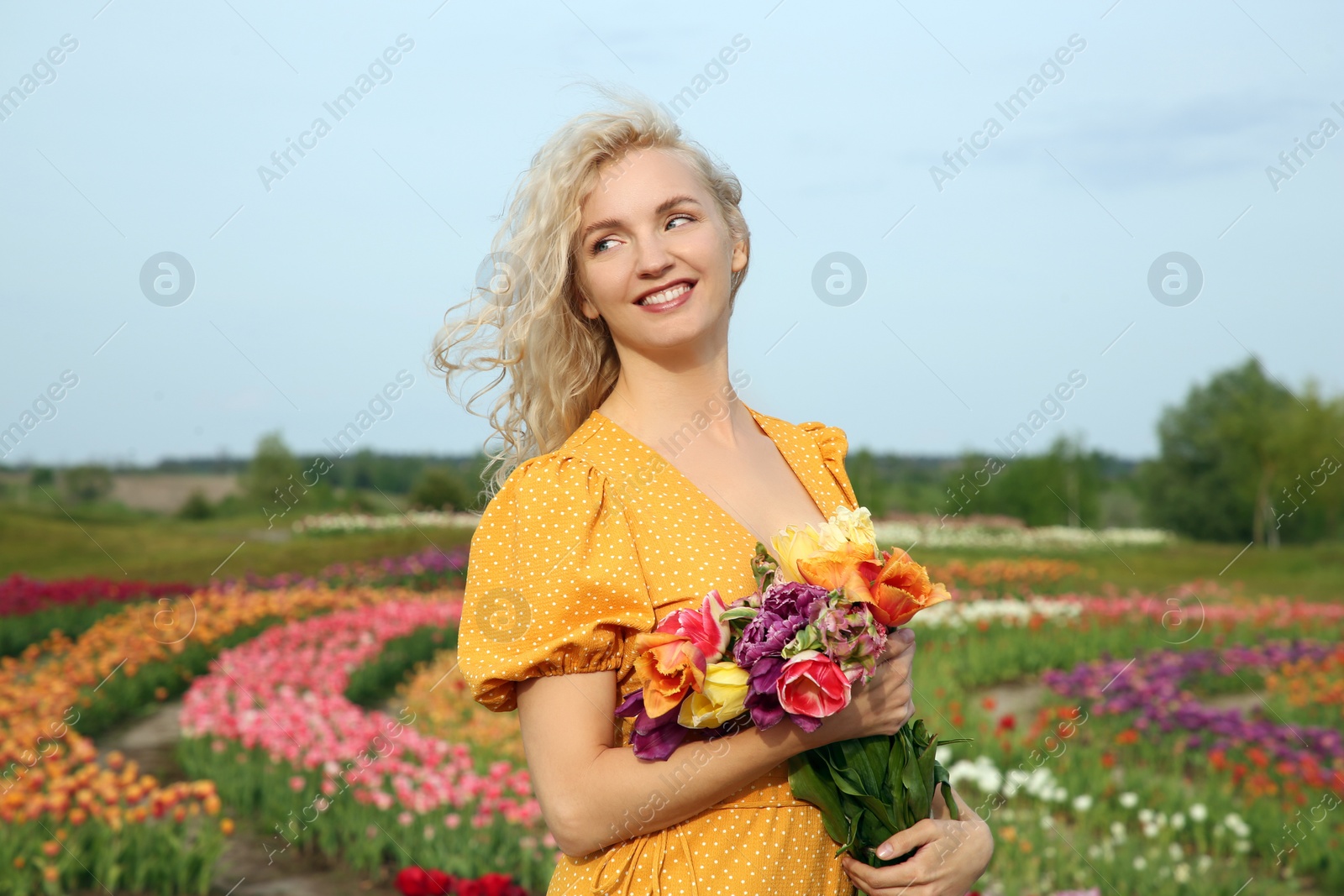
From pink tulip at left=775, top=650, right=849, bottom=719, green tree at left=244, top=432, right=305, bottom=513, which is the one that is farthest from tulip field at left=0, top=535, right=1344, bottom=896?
green tree at left=244, top=432, right=305, bottom=513

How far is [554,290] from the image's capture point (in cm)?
196

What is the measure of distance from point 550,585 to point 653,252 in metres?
0.63

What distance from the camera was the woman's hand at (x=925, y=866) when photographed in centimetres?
166

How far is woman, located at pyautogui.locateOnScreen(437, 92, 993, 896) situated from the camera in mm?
1604

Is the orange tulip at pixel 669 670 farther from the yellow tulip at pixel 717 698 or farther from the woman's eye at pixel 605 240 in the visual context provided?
the woman's eye at pixel 605 240

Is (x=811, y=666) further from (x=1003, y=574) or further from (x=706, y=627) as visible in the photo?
(x=1003, y=574)

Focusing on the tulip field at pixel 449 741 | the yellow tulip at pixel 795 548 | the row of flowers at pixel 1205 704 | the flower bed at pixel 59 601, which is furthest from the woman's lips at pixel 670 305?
the flower bed at pixel 59 601

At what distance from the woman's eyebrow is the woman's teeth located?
14 centimetres

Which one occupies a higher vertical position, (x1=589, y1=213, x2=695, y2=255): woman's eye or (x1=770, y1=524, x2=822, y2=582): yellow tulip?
(x1=589, y1=213, x2=695, y2=255): woman's eye

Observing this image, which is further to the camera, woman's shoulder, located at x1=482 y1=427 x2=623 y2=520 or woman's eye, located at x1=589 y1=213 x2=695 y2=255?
woman's eye, located at x1=589 y1=213 x2=695 y2=255

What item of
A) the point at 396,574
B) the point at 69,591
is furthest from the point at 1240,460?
the point at 69,591

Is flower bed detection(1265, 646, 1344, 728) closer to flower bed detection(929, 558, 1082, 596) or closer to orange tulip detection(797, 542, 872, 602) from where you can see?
flower bed detection(929, 558, 1082, 596)

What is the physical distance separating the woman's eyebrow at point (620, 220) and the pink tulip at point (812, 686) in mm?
885

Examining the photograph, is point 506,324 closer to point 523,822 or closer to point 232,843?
point 523,822
